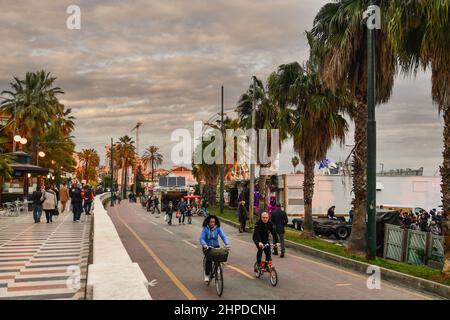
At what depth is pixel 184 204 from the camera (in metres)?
33.2

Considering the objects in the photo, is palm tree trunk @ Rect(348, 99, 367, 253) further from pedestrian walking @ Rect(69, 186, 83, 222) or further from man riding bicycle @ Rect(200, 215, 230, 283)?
pedestrian walking @ Rect(69, 186, 83, 222)

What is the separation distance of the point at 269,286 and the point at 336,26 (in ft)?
36.0

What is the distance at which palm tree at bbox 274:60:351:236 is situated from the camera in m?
23.1

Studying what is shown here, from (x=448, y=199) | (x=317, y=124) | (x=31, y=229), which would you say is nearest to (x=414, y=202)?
(x=317, y=124)

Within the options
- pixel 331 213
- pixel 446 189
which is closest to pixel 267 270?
pixel 446 189

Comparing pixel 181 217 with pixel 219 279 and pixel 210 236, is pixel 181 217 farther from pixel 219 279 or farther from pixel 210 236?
pixel 219 279

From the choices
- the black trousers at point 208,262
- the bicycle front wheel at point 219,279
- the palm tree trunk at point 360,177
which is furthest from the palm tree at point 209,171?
the bicycle front wheel at point 219,279

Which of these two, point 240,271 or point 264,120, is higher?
point 264,120

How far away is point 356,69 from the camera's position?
18188 millimetres

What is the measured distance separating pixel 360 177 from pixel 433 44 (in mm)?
7024

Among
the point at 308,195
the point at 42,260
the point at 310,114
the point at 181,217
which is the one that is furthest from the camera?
the point at 181,217
